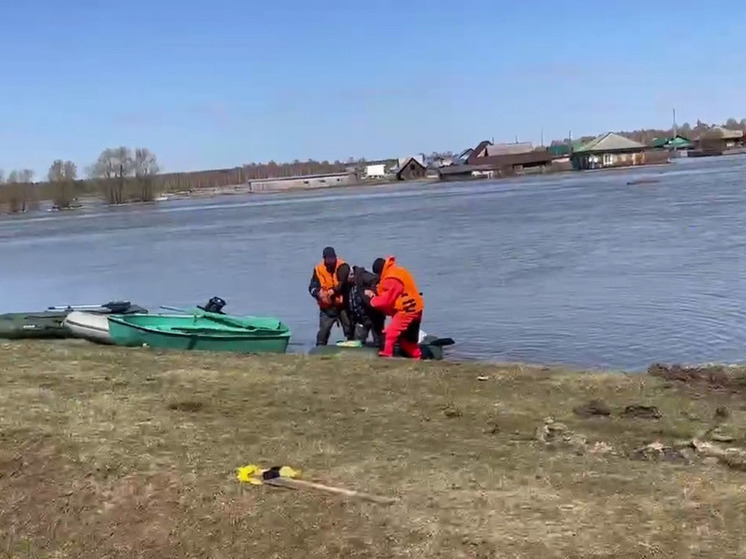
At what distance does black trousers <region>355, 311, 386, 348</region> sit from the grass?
3.02 m

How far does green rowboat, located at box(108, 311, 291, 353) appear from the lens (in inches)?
520

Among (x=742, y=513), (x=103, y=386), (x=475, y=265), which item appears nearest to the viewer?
(x=742, y=513)

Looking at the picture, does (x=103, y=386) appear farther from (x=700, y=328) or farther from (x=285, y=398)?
(x=700, y=328)

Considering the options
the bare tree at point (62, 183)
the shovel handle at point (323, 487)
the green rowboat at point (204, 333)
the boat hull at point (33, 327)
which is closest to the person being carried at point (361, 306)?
the green rowboat at point (204, 333)

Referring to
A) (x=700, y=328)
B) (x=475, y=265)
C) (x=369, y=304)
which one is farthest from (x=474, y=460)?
(x=475, y=265)

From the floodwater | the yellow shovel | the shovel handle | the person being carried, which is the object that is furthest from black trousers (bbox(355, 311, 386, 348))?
the shovel handle

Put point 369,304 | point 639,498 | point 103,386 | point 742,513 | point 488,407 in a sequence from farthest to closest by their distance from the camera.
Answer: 1. point 369,304
2. point 103,386
3. point 488,407
4. point 639,498
5. point 742,513

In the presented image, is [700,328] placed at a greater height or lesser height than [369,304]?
lesser

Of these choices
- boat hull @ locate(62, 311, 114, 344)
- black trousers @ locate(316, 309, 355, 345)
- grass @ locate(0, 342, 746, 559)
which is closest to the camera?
grass @ locate(0, 342, 746, 559)

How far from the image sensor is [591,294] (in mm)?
19047

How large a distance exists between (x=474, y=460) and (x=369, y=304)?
19.9 feet

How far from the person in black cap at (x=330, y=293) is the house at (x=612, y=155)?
352 ft

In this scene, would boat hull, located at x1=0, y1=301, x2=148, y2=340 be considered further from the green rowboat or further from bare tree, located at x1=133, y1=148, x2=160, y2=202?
bare tree, located at x1=133, y1=148, x2=160, y2=202

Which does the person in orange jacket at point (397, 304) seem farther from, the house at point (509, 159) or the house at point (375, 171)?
the house at point (375, 171)
